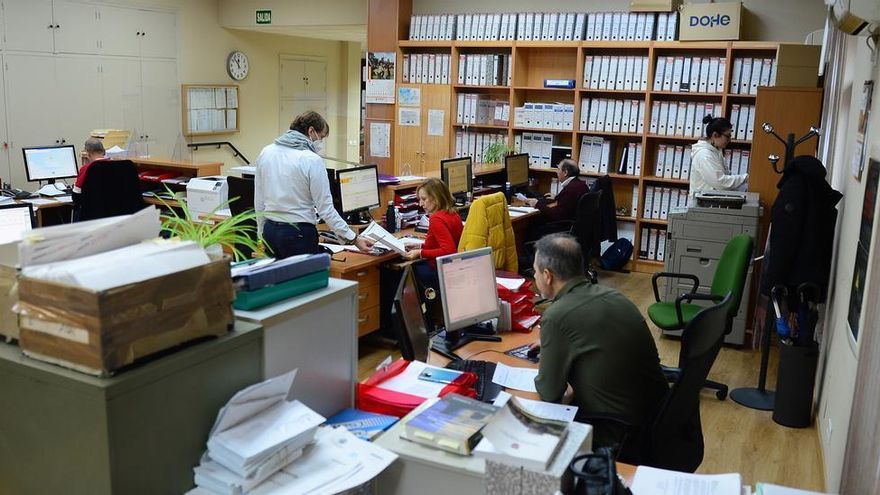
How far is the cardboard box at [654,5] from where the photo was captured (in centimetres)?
740

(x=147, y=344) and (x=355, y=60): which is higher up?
(x=355, y=60)

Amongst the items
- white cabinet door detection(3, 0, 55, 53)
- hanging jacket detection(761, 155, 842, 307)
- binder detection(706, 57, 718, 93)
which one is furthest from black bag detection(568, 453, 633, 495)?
white cabinet door detection(3, 0, 55, 53)

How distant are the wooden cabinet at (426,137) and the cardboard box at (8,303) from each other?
6.99 meters

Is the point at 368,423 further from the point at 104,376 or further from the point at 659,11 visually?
the point at 659,11

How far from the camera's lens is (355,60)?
12.6m

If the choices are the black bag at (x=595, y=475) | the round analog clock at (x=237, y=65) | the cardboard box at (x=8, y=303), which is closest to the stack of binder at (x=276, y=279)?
the cardboard box at (x=8, y=303)

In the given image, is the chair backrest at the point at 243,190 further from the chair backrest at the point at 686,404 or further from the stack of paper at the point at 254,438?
the stack of paper at the point at 254,438

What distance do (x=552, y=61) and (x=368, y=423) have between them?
22.2 ft

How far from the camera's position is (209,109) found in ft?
33.6

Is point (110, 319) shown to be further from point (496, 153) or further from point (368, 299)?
point (496, 153)

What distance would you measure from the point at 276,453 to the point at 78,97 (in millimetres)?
8132

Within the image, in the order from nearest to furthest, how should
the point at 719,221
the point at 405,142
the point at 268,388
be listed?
the point at 268,388
the point at 719,221
the point at 405,142

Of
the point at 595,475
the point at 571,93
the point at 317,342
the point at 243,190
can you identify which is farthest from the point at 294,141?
the point at 571,93

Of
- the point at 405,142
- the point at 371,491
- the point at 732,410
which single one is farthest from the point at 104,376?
the point at 405,142
